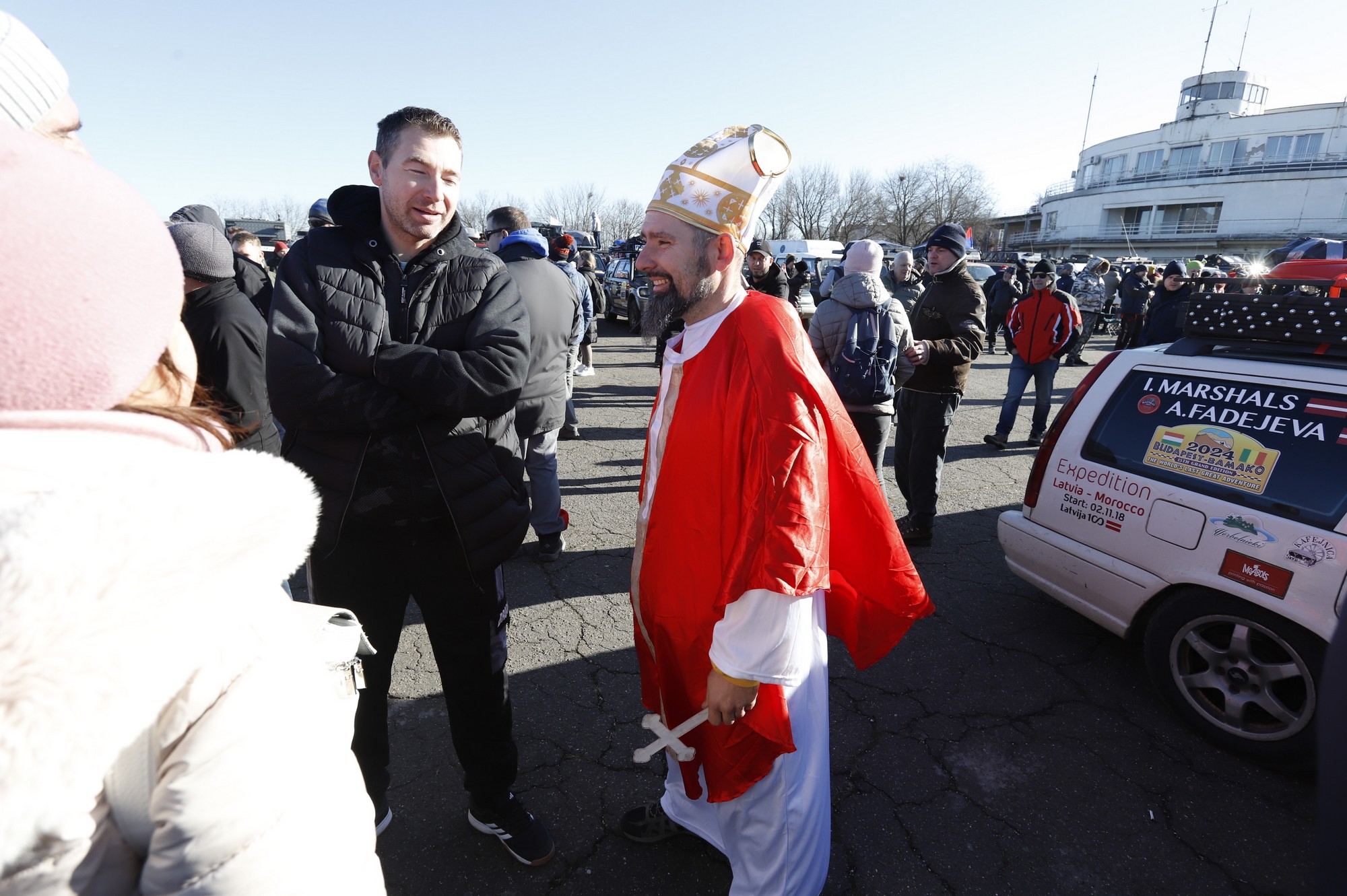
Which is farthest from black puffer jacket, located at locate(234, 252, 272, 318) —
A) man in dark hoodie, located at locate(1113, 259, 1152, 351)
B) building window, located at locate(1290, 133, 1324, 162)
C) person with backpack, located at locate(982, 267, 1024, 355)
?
building window, located at locate(1290, 133, 1324, 162)

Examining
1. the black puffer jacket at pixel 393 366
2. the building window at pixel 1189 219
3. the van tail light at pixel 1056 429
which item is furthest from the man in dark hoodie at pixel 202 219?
the building window at pixel 1189 219

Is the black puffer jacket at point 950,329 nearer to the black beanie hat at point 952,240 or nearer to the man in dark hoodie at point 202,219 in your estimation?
the black beanie hat at point 952,240

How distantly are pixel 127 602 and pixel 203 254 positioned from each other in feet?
10.8

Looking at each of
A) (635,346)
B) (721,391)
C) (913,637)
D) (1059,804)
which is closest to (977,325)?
(913,637)

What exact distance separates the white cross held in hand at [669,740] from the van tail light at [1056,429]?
2.77 metres

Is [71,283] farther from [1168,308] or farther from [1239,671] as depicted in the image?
[1168,308]

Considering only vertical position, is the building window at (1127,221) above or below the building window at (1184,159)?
below

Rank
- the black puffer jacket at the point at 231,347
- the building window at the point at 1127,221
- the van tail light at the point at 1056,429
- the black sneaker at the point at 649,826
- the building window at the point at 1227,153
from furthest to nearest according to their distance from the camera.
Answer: the building window at the point at 1127,221 → the building window at the point at 1227,153 → the van tail light at the point at 1056,429 → the black puffer jacket at the point at 231,347 → the black sneaker at the point at 649,826

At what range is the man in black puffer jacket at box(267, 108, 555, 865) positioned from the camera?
76.7 inches

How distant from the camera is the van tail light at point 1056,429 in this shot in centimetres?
370

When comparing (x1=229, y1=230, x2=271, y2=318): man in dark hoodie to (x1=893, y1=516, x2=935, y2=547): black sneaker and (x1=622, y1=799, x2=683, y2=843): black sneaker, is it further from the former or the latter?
(x1=893, y1=516, x2=935, y2=547): black sneaker

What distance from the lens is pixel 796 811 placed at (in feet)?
6.53

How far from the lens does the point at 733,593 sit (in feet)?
5.65

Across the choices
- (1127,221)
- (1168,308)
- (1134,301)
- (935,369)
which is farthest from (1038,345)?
(1127,221)
